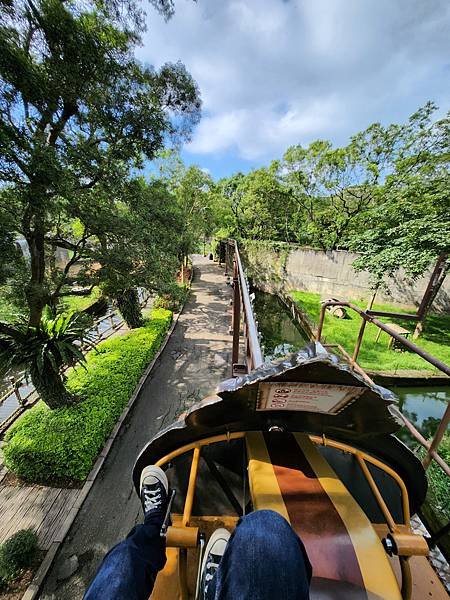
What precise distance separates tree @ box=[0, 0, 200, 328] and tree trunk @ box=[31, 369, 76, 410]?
0.94 m

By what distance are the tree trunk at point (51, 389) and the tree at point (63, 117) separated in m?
0.94

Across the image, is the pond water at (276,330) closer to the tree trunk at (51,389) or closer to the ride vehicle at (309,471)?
the tree trunk at (51,389)

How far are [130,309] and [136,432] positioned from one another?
4.14m

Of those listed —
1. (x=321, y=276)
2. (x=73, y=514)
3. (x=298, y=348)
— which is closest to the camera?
(x=73, y=514)

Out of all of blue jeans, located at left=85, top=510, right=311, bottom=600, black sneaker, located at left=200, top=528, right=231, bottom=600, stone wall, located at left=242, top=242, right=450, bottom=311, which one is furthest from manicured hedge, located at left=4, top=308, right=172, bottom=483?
stone wall, located at left=242, top=242, right=450, bottom=311

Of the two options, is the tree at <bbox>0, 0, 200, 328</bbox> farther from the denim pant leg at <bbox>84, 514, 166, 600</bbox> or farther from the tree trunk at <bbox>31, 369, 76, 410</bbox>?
the denim pant leg at <bbox>84, 514, 166, 600</bbox>

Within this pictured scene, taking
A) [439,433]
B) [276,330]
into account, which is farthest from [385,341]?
[439,433]

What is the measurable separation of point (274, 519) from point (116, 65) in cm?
592

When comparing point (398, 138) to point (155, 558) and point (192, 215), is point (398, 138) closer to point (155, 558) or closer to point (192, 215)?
point (192, 215)

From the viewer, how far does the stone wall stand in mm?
10906

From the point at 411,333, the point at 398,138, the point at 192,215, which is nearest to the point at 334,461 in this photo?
the point at 411,333

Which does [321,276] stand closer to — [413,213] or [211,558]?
[413,213]

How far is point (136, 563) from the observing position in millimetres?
1158

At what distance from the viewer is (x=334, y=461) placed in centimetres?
150
